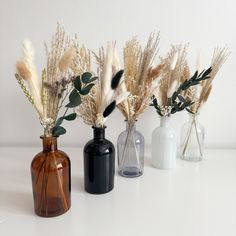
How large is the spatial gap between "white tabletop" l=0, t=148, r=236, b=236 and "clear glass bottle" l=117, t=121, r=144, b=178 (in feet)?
0.12

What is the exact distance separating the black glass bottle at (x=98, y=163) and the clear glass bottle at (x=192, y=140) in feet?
1.52

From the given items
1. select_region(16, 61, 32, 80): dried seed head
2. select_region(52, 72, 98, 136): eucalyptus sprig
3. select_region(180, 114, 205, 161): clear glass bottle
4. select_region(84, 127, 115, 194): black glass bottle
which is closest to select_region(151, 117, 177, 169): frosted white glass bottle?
select_region(180, 114, 205, 161): clear glass bottle

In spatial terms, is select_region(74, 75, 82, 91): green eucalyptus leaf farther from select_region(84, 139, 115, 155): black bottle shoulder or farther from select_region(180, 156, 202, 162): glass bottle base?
select_region(180, 156, 202, 162): glass bottle base

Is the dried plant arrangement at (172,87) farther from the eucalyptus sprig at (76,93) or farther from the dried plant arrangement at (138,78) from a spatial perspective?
the eucalyptus sprig at (76,93)

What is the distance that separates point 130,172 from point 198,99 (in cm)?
43

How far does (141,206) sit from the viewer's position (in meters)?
0.84

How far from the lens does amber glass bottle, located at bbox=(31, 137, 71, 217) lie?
0.78 meters

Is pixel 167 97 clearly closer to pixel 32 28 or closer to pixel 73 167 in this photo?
pixel 73 167

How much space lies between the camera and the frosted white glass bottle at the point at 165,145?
44.1 inches

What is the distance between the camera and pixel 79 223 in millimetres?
759

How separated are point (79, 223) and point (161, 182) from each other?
1.21 feet

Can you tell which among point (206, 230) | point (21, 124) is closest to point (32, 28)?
point (21, 124)

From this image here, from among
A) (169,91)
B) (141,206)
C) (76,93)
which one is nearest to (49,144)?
(76,93)

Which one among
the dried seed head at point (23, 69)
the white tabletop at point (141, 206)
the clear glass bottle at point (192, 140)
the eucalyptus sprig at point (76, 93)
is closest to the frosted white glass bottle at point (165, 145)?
the white tabletop at point (141, 206)
